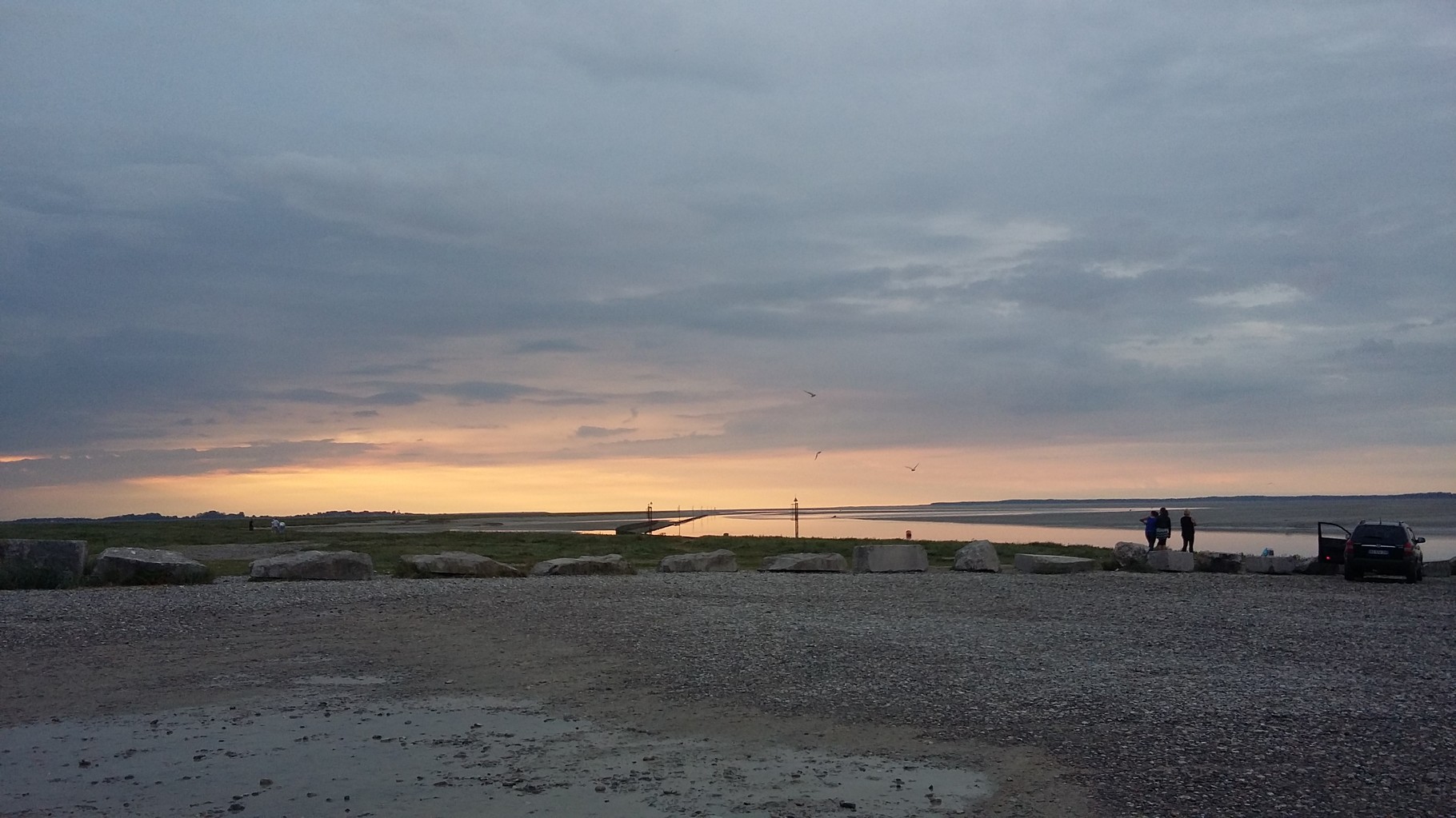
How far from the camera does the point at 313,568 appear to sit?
26.1 metres

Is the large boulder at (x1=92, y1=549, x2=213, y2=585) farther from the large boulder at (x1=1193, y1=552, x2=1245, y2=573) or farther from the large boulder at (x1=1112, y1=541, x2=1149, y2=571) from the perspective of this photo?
the large boulder at (x1=1193, y1=552, x2=1245, y2=573)

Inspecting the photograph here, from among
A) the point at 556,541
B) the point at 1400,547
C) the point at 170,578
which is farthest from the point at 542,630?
the point at 556,541

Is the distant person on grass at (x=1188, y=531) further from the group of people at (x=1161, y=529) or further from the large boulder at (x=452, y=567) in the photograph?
the large boulder at (x=452, y=567)

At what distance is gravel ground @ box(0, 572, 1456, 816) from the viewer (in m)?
8.94

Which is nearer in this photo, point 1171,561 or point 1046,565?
point 1046,565

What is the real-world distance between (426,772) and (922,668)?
685 centimetres

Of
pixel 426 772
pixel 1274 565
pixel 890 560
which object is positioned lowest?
pixel 426 772

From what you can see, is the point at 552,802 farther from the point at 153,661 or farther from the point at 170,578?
the point at 170,578

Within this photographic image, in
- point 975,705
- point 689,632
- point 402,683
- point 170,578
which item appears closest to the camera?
point 975,705

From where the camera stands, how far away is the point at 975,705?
11406 mm

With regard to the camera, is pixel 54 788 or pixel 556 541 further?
pixel 556 541

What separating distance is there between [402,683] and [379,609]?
7027 millimetres

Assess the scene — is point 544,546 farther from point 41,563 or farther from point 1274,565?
point 1274,565

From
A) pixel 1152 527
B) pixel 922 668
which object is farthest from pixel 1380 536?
pixel 922 668
